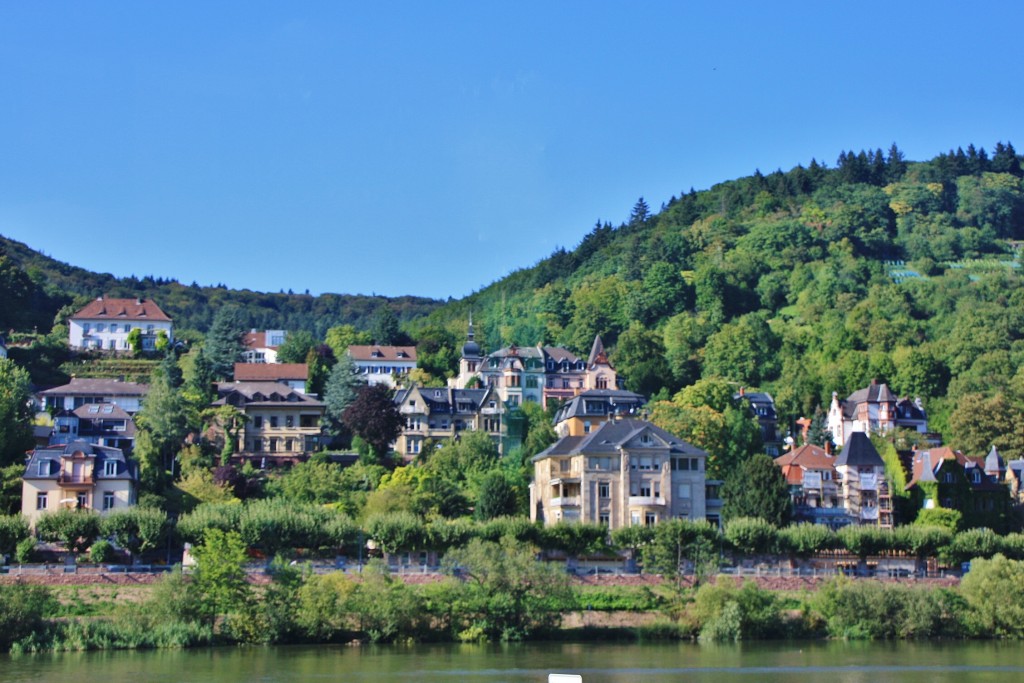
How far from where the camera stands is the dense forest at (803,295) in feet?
396

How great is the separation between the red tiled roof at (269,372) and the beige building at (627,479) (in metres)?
33.6

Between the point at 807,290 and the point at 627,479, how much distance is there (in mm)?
70009

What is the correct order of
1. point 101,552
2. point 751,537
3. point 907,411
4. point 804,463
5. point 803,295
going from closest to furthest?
1. point 101,552
2. point 751,537
3. point 804,463
4. point 907,411
5. point 803,295

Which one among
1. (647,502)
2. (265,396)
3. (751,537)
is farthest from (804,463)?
(265,396)

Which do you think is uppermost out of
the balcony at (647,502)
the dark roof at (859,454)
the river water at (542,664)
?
the dark roof at (859,454)

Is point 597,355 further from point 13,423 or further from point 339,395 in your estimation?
point 13,423

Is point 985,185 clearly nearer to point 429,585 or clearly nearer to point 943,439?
point 943,439

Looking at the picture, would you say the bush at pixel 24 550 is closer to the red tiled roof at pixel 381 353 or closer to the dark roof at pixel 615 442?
the dark roof at pixel 615 442

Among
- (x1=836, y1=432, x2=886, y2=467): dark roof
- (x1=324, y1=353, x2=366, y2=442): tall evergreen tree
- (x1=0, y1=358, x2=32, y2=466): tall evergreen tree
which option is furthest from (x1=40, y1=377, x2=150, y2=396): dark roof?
(x1=836, y1=432, x2=886, y2=467): dark roof

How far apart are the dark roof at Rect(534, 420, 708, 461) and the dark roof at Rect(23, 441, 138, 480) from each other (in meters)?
24.4

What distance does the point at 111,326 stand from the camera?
12875cm

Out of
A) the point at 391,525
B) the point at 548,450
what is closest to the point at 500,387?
the point at 548,450

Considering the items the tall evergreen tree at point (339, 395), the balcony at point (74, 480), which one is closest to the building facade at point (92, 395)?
the tall evergreen tree at point (339, 395)

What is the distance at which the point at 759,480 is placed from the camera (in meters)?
85.3
